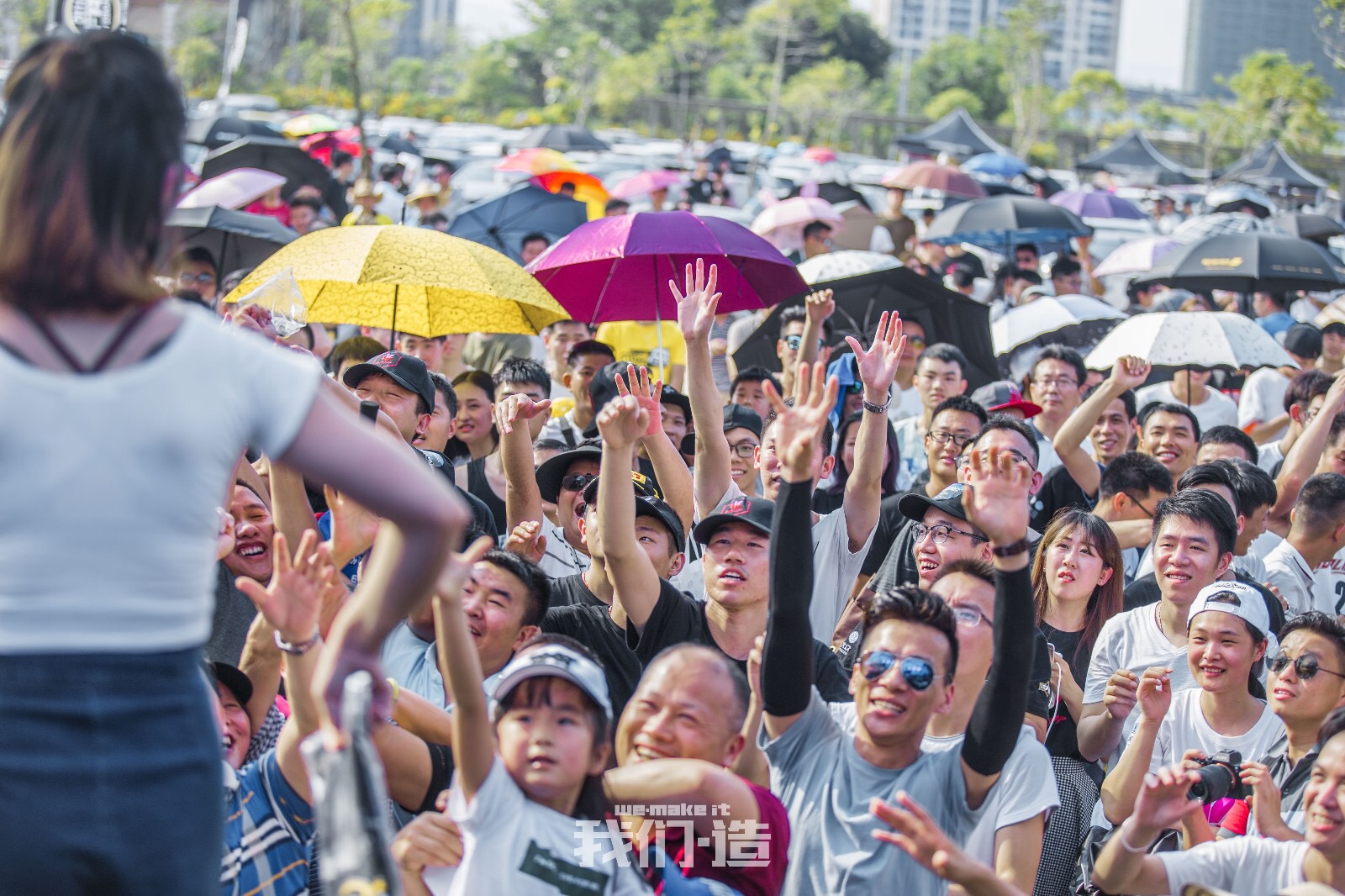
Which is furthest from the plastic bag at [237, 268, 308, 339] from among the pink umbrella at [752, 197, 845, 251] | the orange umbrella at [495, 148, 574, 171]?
the orange umbrella at [495, 148, 574, 171]

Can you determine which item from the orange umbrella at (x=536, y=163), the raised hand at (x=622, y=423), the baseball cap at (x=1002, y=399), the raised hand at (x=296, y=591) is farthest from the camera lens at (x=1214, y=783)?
the orange umbrella at (x=536, y=163)

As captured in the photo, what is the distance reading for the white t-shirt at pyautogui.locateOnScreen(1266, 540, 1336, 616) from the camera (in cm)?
619

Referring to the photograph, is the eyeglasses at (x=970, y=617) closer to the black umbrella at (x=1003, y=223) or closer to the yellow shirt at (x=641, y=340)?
the yellow shirt at (x=641, y=340)

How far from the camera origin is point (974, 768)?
352 cm

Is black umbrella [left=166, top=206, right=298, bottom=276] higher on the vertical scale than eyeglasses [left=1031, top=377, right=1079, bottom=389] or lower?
higher

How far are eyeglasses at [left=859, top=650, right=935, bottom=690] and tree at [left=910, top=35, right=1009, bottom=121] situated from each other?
6324cm

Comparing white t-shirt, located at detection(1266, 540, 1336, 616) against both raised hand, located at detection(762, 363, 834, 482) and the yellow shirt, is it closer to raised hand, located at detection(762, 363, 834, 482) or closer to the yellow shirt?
raised hand, located at detection(762, 363, 834, 482)

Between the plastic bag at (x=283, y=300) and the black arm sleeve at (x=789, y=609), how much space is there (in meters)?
2.93

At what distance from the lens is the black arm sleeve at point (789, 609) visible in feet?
11.3

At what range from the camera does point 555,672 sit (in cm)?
320

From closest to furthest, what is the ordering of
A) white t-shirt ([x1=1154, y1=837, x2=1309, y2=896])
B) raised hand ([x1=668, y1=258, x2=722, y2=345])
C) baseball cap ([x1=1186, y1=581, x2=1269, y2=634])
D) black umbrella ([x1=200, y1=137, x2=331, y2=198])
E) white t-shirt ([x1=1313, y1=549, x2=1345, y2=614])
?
white t-shirt ([x1=1154, y1=837, x2=1309, y2=896])
baseball cap ([x1=1186, y1=581, x2=1269, y2=634])
raised hand ([x1=668, y1=258, x2=722, y2=345])
white t-shirt ([x1=1313, y1=549, x2=1345, y2=614])
black umbrella ([x1=200, y1=137, x2=331, y2=198])

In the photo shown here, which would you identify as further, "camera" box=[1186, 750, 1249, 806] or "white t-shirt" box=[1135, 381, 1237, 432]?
"white t-shirt" box=[1135, 381, 1237, 432]

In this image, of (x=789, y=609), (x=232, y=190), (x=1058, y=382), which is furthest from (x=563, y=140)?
(x=789, y=609)

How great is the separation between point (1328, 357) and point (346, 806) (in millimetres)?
9402
